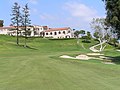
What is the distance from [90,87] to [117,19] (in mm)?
24061

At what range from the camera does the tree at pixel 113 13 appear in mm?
39719

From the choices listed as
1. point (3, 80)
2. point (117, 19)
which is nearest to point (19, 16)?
point (117, 19)

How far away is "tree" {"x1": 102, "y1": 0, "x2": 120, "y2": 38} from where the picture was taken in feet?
130

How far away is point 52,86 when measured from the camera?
16.8 m

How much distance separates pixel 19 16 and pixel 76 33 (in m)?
83.6

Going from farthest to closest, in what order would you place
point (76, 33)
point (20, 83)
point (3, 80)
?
1. point (76, 33)
2. point (3, 80)
3. point (20, 83)

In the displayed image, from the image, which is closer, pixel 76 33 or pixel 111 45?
pixel 111 45

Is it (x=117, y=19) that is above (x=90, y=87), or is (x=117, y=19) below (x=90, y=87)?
above

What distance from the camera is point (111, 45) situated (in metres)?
131

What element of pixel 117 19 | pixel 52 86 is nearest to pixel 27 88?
pixel 52 86

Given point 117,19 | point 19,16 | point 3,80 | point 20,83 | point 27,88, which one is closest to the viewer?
point 27,88

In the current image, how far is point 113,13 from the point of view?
134 ft

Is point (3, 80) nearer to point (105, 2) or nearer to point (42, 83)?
point (42, 83)

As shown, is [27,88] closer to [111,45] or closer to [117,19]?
[117,19]
